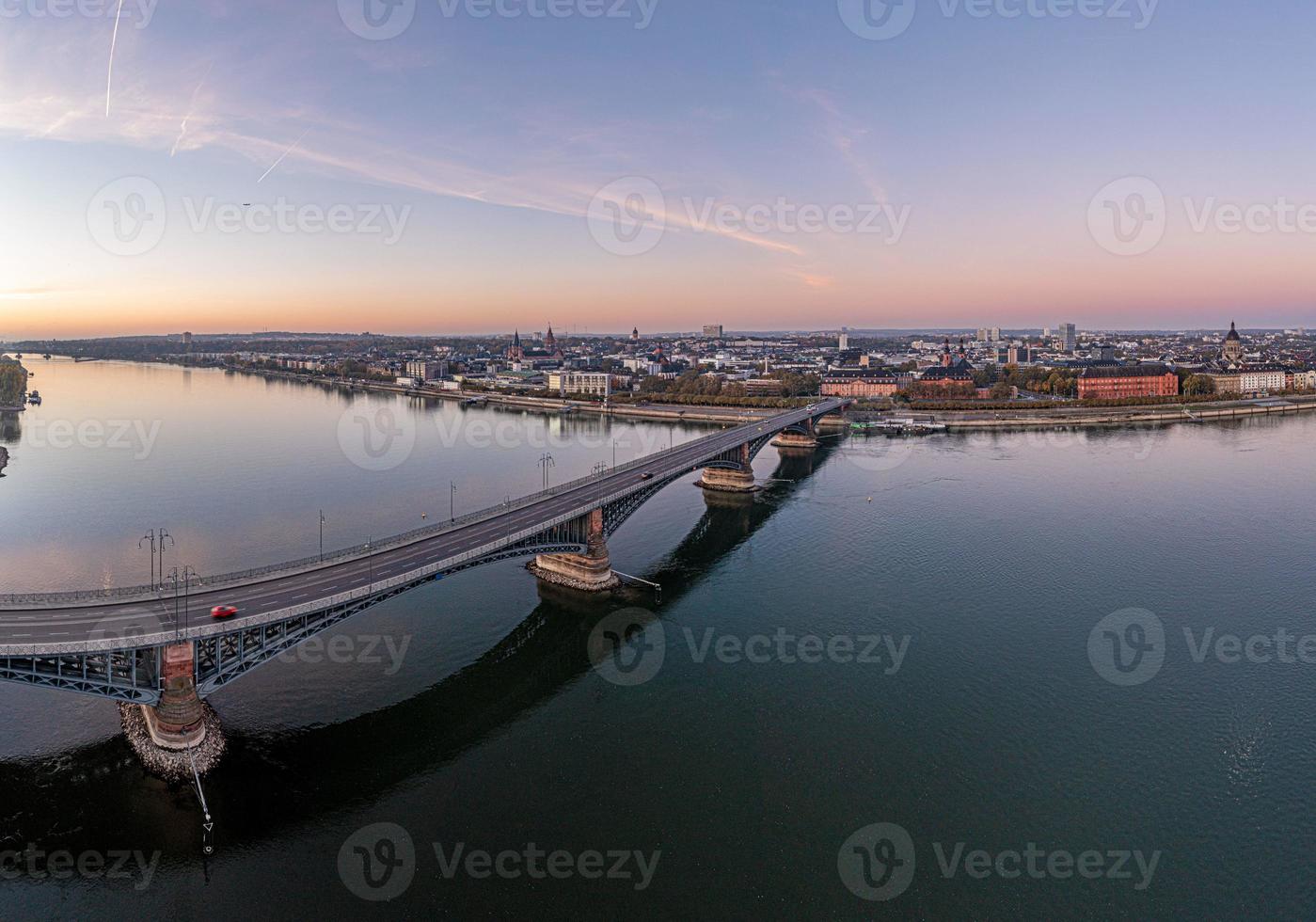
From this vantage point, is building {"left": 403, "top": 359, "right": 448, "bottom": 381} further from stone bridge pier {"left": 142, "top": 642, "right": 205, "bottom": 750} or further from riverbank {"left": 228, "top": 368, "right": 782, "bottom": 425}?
stone bridge pier {"left": 142, "top": 642, "right": 205, "bottom": 750}

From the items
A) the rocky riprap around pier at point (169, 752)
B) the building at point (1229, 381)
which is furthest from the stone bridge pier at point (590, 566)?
the building at point (1229, 381)

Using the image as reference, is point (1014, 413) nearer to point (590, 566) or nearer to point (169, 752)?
point (590, 566)

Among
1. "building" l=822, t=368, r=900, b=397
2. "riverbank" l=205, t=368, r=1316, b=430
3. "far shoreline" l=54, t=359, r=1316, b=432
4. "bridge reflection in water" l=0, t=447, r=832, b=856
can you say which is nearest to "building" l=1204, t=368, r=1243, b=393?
"far shoreline" l=54, t=359, r=1316, b=432

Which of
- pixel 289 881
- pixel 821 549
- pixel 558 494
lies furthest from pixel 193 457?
pixel 289 881

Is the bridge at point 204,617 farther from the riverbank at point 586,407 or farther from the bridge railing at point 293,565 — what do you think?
the riverbank at point 586,407

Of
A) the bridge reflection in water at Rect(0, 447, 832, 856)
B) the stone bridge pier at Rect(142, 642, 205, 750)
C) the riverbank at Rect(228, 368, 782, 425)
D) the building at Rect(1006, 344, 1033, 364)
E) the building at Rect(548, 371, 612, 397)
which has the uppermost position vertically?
the building at Rect(1006, 344, 1033, 364)

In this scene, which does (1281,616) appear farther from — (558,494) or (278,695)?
(278,695)

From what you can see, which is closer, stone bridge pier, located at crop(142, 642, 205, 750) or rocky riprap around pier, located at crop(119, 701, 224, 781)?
stone bridge pier, located at crop(142, 642, 205, 750)

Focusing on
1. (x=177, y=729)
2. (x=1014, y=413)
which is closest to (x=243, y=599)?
(x=177, y=729)
